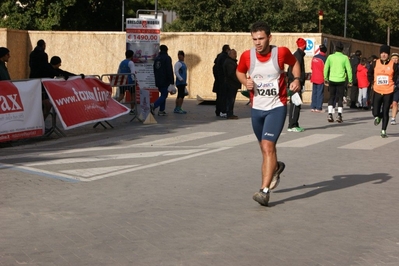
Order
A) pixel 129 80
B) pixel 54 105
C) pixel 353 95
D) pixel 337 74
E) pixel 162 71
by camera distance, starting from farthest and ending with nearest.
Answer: pixel 353 95
pixel 162 71
pixel 129 80
pixel 337 74
pixel 54 105

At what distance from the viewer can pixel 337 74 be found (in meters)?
21.5

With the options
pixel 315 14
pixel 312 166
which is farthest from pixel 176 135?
pixel 315 14

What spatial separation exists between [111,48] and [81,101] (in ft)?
59.5

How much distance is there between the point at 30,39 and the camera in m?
36.5

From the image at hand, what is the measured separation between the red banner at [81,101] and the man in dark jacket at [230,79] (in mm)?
3377

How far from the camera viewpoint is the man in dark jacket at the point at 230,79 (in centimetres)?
2186

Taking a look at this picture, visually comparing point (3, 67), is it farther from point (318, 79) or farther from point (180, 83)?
point (318, 79)

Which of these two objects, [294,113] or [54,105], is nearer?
[54,105]

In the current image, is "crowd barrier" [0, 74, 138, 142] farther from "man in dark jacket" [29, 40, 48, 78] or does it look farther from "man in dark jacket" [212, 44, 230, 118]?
"man in dark jacket" [212, 44, 230, 118]

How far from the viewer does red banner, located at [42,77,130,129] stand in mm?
16922

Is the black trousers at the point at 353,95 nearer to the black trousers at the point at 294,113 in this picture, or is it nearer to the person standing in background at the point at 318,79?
the person standing in background at the point at 318,79

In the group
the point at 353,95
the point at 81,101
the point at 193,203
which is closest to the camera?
the point at 193,203

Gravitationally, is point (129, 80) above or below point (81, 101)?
above

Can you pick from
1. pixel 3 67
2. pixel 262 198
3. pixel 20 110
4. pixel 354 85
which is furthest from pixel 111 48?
pixel 262 198
